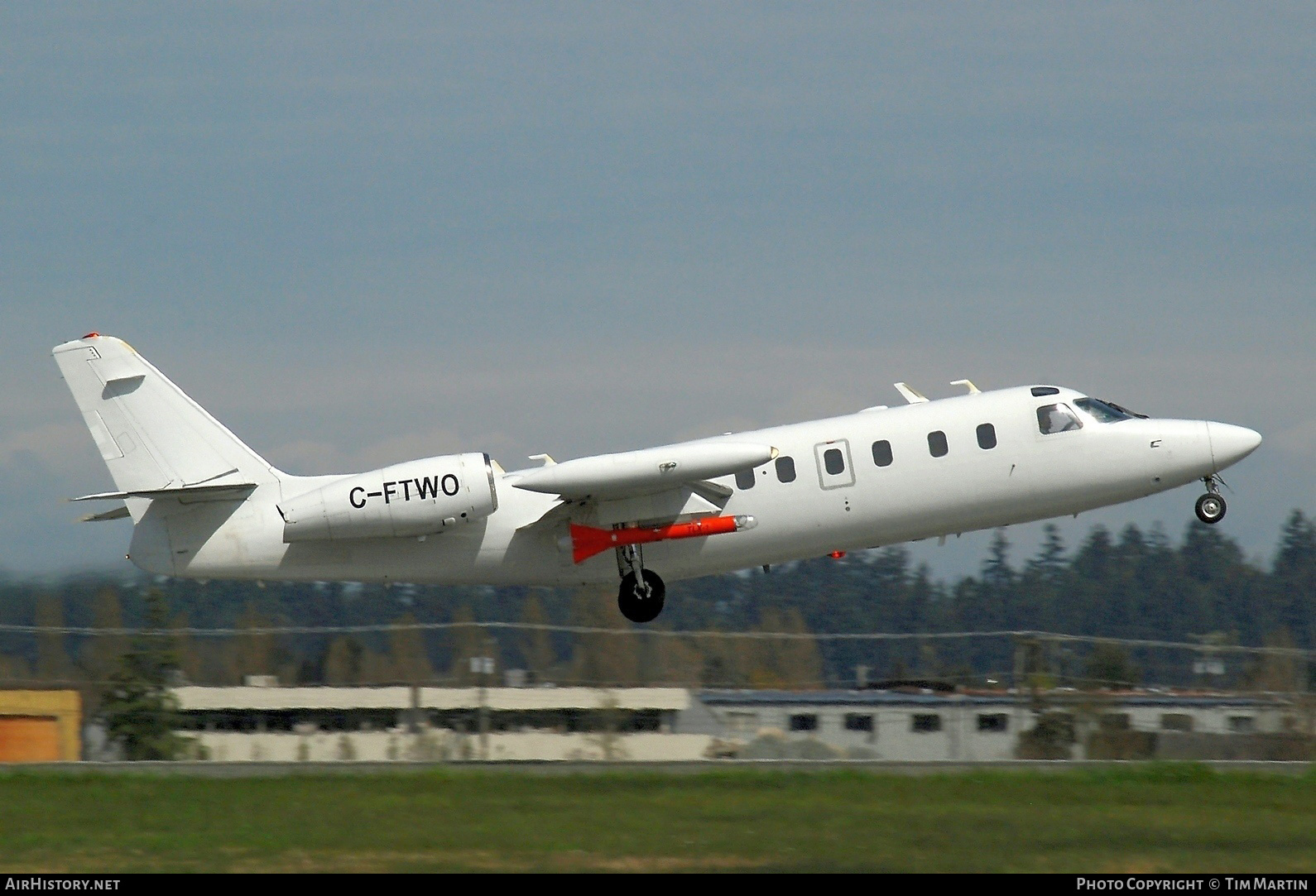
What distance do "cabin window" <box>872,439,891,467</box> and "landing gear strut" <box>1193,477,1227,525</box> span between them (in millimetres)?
6493

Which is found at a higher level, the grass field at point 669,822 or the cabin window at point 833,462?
the cabin window at point 833,462

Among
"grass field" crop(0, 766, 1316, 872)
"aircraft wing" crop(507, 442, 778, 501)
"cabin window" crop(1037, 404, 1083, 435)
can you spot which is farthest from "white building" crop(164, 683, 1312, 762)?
"cabin window" crop(1037, 404, 1083, 435)

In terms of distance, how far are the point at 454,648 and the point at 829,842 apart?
8014 mm

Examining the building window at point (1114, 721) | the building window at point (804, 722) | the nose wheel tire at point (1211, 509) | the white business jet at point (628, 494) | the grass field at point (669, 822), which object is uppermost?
the white business jet at point (628, 494)

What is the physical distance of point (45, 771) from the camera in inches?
886

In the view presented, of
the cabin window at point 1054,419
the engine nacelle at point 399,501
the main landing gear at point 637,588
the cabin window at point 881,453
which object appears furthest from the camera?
the main landing gear at point 637,588

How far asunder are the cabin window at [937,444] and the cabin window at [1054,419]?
5.70 ft

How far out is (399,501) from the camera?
27938 millimetres

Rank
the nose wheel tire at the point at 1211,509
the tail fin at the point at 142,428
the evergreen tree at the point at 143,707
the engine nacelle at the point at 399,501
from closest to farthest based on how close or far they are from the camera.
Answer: the evergreen tree at the point at 143,707
the engine nacelle at the point at 399,501
the tail fin at the point at 142,428
the nose wheel tire at the point at 1211,509

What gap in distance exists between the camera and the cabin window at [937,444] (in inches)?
1126

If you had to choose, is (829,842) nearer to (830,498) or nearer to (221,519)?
(830,498)

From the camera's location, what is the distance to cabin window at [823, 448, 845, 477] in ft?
93.7

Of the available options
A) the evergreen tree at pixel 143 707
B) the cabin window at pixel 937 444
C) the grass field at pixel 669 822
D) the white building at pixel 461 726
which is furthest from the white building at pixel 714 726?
the cabin window at pixel 937 444

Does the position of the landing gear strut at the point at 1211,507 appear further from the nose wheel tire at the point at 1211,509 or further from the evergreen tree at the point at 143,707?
the evergreen tree at the point at 143,707
